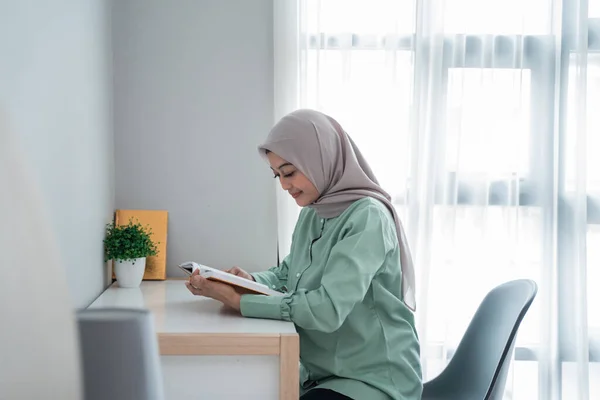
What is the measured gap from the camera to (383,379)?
1.45m

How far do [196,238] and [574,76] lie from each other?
4.57 feet

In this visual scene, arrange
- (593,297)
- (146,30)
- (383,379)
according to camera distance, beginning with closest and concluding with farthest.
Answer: (383,379) < (146,30) < (593,297)

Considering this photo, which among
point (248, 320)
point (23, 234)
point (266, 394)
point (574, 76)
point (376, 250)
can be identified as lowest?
point (266, 394)

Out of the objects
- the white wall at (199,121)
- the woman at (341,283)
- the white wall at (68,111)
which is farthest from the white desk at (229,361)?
the white wall at (199,121)

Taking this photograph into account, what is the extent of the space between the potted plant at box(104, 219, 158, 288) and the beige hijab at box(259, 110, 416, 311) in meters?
0.54

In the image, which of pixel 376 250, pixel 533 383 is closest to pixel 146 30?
pixel 376 250

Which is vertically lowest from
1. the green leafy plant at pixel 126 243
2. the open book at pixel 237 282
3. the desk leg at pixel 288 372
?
the desk leg at pixel 288 372

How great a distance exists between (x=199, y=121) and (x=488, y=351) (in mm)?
1154

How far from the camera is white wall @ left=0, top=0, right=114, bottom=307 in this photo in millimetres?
1068

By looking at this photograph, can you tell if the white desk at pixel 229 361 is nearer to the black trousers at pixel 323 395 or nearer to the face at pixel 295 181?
the black trousers at pixel 323 395

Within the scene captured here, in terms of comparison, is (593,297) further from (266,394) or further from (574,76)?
(266,394)

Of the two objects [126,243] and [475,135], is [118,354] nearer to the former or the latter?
[126,243]

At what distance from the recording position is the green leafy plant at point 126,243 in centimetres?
188

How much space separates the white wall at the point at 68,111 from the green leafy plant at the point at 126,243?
0.13 ft
